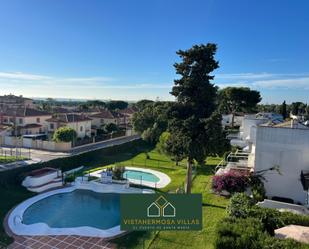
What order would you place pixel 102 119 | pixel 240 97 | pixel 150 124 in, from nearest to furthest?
1. pixel 150 124
2. pixel 102 119
3. pixel 240 97

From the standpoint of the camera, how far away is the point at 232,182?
19.3 meters

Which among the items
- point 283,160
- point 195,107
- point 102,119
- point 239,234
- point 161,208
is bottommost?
point 239,234

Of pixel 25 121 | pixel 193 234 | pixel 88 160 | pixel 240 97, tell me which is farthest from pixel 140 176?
pixel 240 97

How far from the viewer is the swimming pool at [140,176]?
28.8m

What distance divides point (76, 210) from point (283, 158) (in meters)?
15.0

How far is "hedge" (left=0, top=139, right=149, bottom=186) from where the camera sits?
24.0 metres

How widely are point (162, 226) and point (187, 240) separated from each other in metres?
4.44

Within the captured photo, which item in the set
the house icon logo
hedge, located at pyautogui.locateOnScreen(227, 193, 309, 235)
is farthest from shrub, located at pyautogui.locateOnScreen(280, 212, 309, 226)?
the house icon logo

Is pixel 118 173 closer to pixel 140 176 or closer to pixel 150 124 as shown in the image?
pixel 140 176

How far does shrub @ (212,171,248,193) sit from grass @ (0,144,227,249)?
0.94 m

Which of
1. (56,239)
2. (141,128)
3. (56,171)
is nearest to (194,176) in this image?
(56,171)

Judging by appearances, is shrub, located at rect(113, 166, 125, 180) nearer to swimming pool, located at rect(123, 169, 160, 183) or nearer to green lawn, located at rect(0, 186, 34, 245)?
swimming pool, located at rect(123, 169, 160, 183)

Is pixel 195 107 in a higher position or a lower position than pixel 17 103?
lower

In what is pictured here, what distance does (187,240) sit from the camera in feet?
46.8
